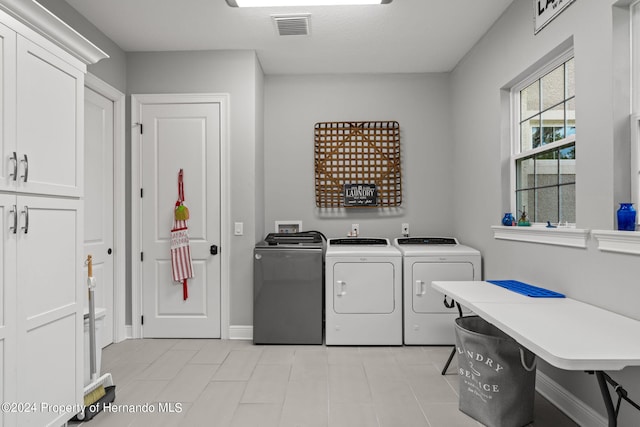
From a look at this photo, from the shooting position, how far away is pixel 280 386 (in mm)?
2510

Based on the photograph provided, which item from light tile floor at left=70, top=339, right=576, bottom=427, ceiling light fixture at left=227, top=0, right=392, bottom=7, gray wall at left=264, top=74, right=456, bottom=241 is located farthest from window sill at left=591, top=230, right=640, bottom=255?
gray wall at left=264, top=74, right=456, bottom=241

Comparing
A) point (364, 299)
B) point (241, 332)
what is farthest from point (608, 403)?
point (241, 332)

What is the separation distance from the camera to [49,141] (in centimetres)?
175

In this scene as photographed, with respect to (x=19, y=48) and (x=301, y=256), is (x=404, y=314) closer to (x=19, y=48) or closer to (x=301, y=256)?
(x=301, y=256)

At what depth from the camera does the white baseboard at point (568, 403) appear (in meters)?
1.90

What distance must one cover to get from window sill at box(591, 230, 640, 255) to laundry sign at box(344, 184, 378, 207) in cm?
221

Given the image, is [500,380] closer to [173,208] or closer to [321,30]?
[321,30]

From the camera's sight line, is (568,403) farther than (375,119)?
No

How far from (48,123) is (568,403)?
301 centimetres

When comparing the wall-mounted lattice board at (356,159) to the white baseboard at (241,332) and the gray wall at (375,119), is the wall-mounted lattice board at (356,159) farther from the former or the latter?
the white baseboard at (241,332)

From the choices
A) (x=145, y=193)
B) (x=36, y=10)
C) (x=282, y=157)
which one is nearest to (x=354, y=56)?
(x=282, y=157)

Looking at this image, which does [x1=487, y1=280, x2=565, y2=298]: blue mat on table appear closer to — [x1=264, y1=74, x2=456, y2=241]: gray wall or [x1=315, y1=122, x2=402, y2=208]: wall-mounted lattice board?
[x1=264, y1=74, x2=456, y2=241]: gray wall

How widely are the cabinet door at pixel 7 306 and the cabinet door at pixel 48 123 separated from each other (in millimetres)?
126

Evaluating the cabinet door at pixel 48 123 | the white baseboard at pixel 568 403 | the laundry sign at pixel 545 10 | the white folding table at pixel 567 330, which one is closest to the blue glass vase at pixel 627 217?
the white folding table at pixel 567 330
